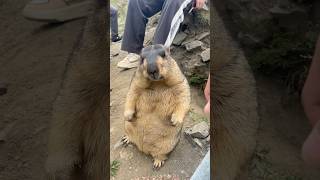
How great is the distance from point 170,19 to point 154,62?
30.8 inches

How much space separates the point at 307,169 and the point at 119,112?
3.15 m

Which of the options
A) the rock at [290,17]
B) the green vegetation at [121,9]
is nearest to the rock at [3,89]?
the rock at [290,17]

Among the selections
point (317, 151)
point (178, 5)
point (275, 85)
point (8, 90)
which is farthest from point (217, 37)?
point (178, 5)

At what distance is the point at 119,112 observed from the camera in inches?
161

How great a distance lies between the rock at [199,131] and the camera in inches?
138

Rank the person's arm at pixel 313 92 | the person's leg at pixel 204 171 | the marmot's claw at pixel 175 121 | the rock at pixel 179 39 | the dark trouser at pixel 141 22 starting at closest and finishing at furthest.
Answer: the person's arm at pixel 313 92 → the person's leg at pixel 204 171 → the marmot's claw at pixel 175 121 → the dark trouser at pixel 141 22 → the rock at pixel 179 39

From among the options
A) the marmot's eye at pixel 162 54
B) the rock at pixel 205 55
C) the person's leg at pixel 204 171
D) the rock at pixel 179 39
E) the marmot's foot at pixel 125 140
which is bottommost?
the marmot's foot at pixel 125 140

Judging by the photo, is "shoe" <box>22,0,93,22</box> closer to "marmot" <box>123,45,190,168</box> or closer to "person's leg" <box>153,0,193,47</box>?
"marmot" <box>123,45,190,168</box>

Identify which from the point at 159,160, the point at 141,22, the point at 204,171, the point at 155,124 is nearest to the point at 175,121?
the point at 155,124

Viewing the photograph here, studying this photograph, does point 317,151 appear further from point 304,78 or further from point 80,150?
point 80,150

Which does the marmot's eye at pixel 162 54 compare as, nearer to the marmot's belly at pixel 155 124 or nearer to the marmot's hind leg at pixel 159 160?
the marmot's belly at pixel 155 124

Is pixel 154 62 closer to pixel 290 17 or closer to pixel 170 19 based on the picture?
pixel 170 19

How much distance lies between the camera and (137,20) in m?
4.28

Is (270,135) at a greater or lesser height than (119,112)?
greater
